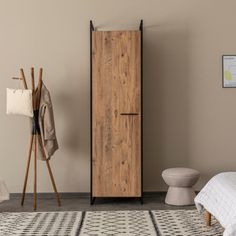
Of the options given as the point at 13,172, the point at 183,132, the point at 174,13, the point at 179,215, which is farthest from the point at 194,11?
the point at 13,172

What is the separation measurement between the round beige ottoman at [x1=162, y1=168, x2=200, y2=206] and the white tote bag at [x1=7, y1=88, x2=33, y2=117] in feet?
5.26

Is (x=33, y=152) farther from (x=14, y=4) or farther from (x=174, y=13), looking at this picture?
(x=174, y=13)

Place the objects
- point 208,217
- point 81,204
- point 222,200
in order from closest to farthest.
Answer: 1. point 222,200
2. point 208,217
3. point 81,204

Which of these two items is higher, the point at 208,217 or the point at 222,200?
the point at 222,200

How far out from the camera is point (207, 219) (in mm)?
4484

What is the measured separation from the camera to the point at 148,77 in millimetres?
5957

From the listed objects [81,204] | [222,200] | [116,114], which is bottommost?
[81,204]

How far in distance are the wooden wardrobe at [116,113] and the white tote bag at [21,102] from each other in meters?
0.67

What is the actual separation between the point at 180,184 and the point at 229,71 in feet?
4.86

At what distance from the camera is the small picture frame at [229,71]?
594cm

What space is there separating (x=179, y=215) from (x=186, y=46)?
2048mm

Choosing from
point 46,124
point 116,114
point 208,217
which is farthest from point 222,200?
point 46,124

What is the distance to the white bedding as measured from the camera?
3.54m

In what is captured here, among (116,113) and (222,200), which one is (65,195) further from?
(222,200)
